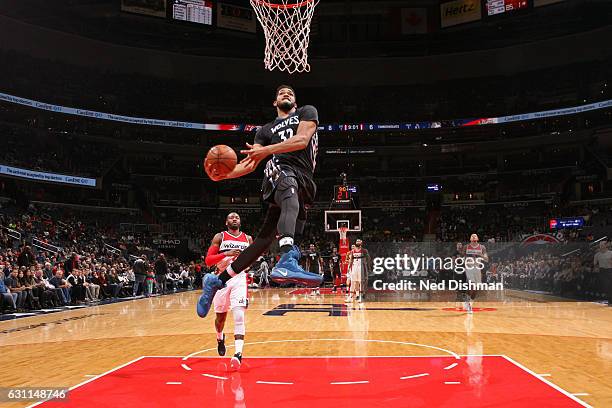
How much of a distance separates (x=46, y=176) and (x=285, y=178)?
2998 cm

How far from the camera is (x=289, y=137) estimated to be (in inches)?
190

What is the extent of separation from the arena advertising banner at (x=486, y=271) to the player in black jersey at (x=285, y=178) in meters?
13.0

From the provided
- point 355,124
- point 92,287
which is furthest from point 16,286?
point 355,124

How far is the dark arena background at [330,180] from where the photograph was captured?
10966 millimetres

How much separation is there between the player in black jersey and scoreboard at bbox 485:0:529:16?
1117 inches

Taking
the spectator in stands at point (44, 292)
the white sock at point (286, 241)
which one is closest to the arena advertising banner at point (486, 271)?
the spectator in stands at point (44, 292)

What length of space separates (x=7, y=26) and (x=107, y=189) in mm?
11628

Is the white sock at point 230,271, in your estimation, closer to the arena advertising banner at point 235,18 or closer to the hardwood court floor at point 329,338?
the hardwood court floor at point 329,338

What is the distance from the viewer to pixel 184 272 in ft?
92.3

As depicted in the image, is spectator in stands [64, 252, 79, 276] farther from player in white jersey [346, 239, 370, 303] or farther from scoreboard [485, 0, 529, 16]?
scoreboard [485, 0, 529, 16]

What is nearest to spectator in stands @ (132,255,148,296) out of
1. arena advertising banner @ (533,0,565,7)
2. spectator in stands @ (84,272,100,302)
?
spectator in stands @ (84,272,100,302)

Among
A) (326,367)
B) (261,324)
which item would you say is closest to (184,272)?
(261,324)

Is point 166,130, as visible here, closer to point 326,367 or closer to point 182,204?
point 182,204

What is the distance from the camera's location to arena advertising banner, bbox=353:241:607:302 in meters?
18.0
